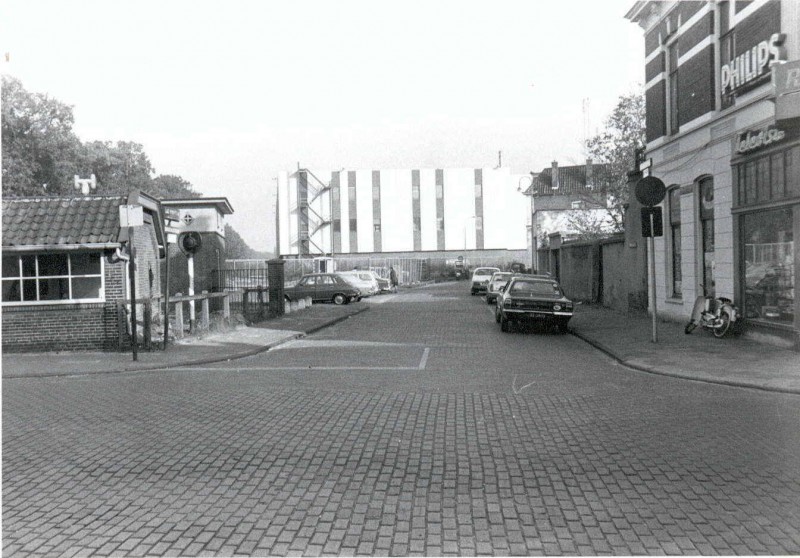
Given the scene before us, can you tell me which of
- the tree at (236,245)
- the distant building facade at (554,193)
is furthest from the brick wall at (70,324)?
the tree at (236,245)

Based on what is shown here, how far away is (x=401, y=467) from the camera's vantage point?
5.86m

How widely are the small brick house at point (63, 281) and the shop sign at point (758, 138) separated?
39.8ft

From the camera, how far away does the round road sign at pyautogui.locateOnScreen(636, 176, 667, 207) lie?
14812mm

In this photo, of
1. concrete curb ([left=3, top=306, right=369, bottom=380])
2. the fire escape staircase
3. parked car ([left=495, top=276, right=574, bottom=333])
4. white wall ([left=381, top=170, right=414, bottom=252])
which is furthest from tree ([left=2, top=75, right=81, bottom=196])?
parked car ([left=495, top=276, right=574, bottom=333])

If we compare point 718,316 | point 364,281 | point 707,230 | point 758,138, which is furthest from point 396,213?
point 758,138

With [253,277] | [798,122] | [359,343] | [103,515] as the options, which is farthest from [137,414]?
[253,277]

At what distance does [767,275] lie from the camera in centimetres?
1383

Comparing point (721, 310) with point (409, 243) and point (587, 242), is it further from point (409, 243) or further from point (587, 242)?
point (409, 243)

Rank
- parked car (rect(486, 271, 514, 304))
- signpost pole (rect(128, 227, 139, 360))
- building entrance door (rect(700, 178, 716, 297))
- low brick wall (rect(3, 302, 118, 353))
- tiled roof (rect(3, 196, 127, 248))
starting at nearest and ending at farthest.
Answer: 1. signpost pole (rect(128, 227, 139, 360))
2. tiled roof (rect(3, 196, 127, 248))
3. low brick wall (rect(3, 302, 118, 353))
4. building entrance door (rect(700, 178, 716, 297))
5. parked car (rect(486, 271, 514, 304))

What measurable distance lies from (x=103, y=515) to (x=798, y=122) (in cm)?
1190

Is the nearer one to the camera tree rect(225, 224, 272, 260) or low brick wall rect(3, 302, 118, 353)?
low brick wall rect(3, 302, 118, 353)

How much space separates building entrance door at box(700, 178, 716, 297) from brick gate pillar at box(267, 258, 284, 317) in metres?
13.6

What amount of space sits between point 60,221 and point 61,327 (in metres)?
2.20

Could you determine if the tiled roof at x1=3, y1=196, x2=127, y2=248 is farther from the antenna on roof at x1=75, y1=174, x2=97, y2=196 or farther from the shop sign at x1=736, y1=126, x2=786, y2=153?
the shop sign at x1=736, y1=126, x2=786, y2=153
